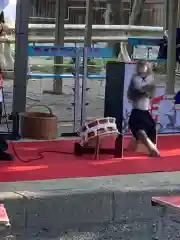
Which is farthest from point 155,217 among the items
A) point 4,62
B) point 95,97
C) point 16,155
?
point 4,62

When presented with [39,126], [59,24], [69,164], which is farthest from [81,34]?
[69,164]

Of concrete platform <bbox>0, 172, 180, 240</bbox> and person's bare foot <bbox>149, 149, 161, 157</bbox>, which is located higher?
person's bare foot <bbox>149, 149, 161, 157</bbox>

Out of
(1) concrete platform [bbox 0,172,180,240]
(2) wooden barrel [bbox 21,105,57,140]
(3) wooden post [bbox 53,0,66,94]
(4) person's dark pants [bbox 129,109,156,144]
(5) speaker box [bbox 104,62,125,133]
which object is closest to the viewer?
(1) concrete platform [bbox 0,172,180,240]

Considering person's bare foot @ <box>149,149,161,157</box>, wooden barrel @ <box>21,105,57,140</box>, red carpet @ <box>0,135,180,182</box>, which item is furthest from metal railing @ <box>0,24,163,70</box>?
person's bare foot @ <box>149,149,161,157</box>

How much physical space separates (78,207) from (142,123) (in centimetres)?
230

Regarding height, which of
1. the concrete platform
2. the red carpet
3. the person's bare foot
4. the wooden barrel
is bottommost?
the concrete platform

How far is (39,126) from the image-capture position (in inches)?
333

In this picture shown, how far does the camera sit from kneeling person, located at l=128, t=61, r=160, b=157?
785 cm

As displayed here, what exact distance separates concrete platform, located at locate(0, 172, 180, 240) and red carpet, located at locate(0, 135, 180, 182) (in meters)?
0.43

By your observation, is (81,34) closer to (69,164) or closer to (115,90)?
(115,90)

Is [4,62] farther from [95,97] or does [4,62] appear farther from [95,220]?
[95,220]

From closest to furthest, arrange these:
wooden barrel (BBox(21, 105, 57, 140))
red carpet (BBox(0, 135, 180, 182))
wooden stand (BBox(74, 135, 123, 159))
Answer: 1. red carpet (BBox(0, 135, 180, 182))
2. wooden stand (BBox(74, 135, 123, 159))
3. wooden barrel (BBox(21, 105, 57, 140))

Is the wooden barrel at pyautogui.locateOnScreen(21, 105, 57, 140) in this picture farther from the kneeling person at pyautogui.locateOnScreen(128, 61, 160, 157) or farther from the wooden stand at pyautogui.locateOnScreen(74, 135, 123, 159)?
the kneeling person at pyautogui.locateOnScreen(128, 61, 160, 157)

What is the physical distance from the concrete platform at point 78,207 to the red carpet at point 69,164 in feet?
1.41
